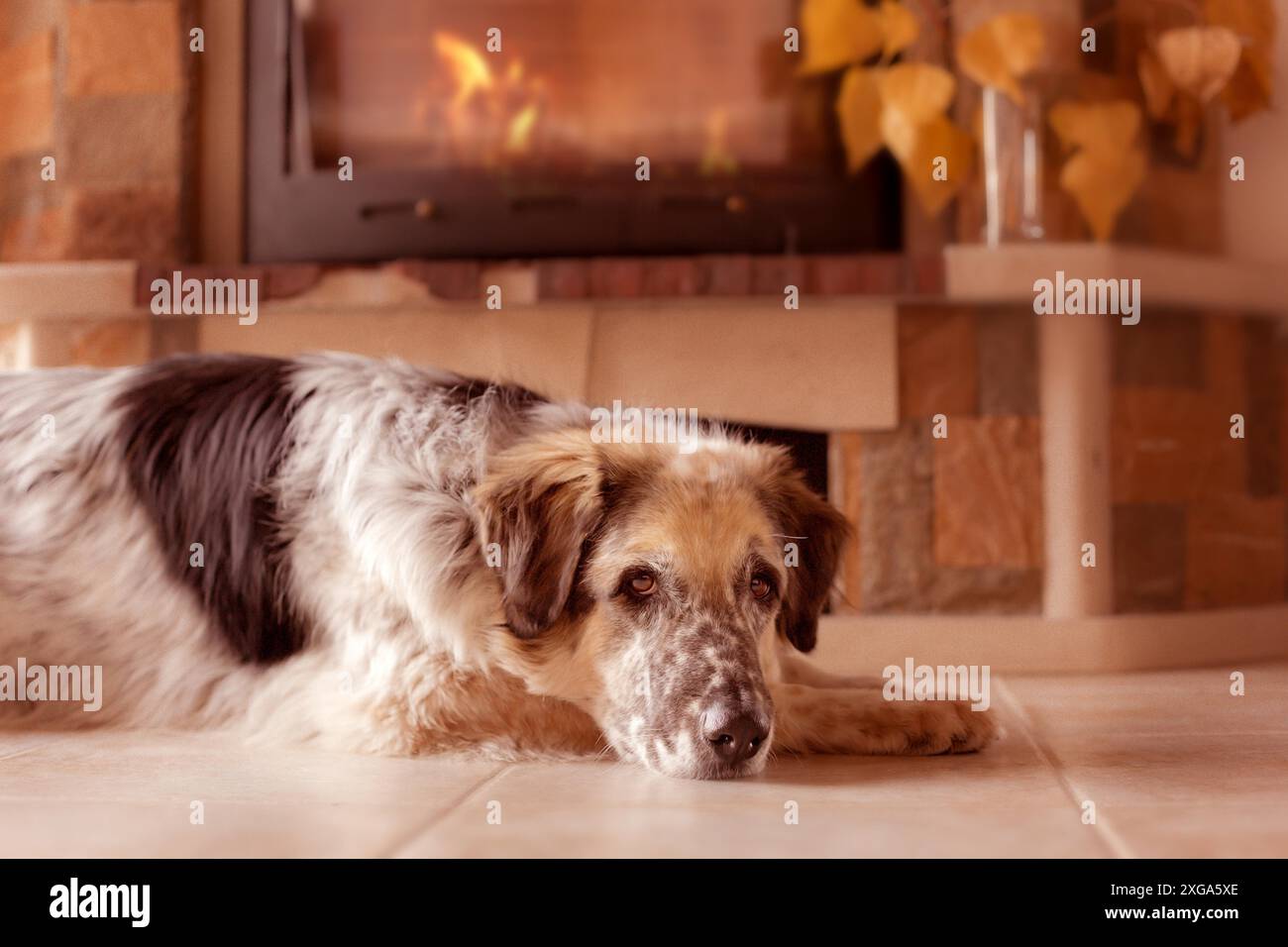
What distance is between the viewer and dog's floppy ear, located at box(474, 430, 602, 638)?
2.12m

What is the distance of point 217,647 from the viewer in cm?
246

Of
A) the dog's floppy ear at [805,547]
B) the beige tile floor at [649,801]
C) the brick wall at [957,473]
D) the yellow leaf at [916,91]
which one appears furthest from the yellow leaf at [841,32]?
the beige tile floor at [649,801]

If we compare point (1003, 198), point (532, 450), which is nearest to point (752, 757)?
point (532, 450)

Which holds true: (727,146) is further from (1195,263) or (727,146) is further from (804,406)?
(1195,263)

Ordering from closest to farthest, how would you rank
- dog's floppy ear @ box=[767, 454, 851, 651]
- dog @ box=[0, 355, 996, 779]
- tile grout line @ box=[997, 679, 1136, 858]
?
1. tile grout line @ box=[997, 679, 1136, 858]
2. dog @ box=[0, 355, 996, 779]
3. dog's floppy ear @ box=[767, 454, 851, 651]

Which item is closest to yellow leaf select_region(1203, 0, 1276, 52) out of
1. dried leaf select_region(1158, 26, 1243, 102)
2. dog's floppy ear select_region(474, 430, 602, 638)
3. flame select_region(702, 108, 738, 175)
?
dried leaf select_region(1158, 26, 1243, 102)

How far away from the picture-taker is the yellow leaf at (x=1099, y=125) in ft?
11.6

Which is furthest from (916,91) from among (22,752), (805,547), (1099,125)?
(22,752)

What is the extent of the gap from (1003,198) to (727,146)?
0.82m

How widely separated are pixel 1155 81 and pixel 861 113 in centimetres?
87

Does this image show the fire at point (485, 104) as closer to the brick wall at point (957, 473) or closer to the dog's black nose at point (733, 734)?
the brick wall at point (957, 473)

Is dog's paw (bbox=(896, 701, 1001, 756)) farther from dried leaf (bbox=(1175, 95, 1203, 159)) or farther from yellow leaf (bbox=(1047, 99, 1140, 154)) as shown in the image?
dried leaf (bbox=(1175, 95, 1203, 159))

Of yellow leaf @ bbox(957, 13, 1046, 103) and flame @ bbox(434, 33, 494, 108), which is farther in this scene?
flame @ bbox(434, 33, 494, 108)

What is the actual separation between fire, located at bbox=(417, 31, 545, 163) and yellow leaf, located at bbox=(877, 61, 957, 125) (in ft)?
3.45
